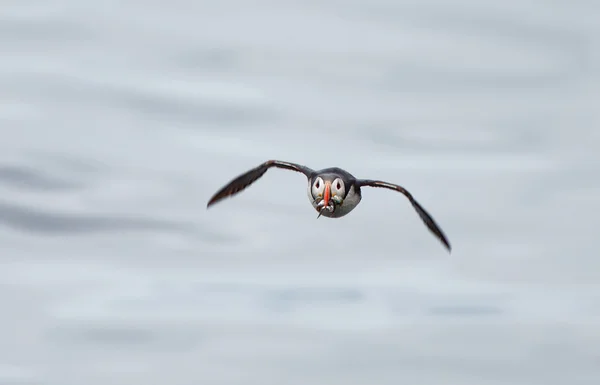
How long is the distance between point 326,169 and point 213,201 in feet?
22.2

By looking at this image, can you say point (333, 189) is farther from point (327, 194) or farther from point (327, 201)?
point (327, 201)

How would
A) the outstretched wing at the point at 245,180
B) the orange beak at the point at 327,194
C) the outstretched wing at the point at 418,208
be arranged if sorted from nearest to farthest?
the orange beak at the point at 327,194, the outstretched wing at the point at 418,208, the outstretched wing at the point at 245,180

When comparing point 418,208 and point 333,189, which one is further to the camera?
point 418,208

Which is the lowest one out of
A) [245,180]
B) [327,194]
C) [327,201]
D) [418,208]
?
[327,201]

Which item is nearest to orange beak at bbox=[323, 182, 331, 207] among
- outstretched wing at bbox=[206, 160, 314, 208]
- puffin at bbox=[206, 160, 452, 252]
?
puffin at bbox=[206, 160, 452, 252]

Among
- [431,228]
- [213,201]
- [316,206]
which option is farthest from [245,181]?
[431,228]

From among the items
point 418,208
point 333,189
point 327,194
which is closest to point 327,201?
point 327,194

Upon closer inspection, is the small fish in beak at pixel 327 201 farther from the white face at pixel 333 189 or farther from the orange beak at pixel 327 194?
the white face at pixel 333 189

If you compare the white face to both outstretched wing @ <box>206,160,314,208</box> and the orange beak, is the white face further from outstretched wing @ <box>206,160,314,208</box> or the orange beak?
outstretched wing @ <box>206,160,314,208</box>

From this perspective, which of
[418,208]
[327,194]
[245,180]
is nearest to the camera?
[327,194]

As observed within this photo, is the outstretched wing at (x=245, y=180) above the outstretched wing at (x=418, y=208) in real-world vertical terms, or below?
above

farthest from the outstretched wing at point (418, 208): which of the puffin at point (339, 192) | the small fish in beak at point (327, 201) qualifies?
the small fish in beak at point (327, 201)

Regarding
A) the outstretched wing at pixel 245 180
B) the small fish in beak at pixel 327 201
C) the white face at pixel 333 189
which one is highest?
the outstretched wing at pixel 245 180

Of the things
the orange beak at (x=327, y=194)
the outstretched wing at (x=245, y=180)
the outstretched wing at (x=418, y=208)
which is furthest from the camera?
the outstretched wing at (x=245, y=180)
